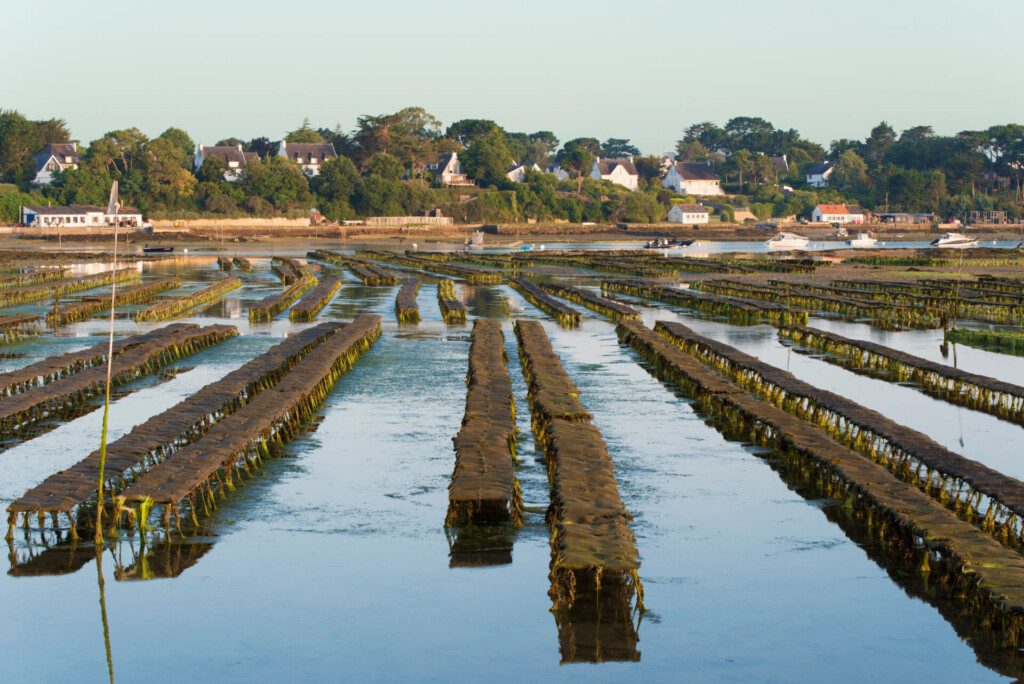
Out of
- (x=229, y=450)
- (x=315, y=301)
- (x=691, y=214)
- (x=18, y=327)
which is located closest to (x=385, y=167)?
(x=691, y=214)

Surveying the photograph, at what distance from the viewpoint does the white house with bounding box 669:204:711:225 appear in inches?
7672

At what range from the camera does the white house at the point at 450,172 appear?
193m

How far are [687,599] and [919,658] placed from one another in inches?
122

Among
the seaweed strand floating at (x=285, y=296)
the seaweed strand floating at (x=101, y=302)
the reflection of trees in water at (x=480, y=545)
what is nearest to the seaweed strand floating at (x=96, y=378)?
the seaweed strand floating at (x=101, y=302)

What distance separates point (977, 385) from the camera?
3042 centimetres

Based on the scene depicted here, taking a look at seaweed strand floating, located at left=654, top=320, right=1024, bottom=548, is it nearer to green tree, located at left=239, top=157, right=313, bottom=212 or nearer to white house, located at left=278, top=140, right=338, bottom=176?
green tree, located at left=239, top=157, right=313, bottom=212

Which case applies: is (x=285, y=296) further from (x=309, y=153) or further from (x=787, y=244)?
(x=309, y=153)

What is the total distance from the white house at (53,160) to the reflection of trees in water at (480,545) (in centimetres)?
16065

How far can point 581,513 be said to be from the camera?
56.4 feet

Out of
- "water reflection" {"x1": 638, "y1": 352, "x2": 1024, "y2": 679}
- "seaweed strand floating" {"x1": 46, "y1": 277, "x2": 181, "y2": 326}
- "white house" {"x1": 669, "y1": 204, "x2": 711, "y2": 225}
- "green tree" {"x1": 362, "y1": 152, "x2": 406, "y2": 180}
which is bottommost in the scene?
"water reflection" {"x1": 638, "y1": 352, "x2": 1024, "y2": 679}

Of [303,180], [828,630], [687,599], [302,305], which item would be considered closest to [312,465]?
[687,599]

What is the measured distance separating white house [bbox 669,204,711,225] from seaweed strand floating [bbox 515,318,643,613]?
17161cm

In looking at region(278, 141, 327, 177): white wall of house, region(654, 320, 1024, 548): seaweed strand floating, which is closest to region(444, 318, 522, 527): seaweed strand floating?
region(654, 320, 1024, 548): seaweed strand floating

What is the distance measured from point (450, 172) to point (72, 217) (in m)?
61.8
